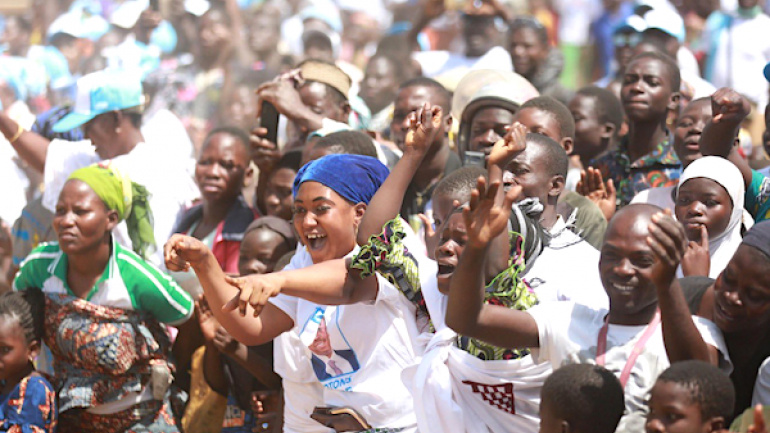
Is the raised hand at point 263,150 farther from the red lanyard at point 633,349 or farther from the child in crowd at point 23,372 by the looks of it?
the red lanyard at point 633,349

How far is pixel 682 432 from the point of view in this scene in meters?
3.46

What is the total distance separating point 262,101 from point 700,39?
5.52m

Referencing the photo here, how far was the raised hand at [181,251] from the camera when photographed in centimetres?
420

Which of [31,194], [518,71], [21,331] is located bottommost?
[31,194]

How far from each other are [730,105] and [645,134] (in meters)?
1.67

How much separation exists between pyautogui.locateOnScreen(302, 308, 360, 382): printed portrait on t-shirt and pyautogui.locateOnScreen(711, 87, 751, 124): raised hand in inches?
78.1

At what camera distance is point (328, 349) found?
4.76 m

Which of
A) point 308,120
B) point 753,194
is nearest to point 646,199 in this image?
point 753,194

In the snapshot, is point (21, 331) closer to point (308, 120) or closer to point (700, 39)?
point (308, 120)

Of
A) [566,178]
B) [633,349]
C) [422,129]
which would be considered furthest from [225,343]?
[633,349]

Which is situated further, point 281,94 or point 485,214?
point 281,94

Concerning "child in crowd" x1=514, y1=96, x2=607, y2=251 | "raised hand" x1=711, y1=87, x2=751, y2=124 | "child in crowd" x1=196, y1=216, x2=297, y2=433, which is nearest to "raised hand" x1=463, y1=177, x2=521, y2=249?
"child in crowd" x1=514, y1=96, x2=607, y2=251

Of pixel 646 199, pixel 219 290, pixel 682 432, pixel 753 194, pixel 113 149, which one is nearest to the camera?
pixel 682 432

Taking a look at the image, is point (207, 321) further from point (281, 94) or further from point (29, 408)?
point (281, 94)
